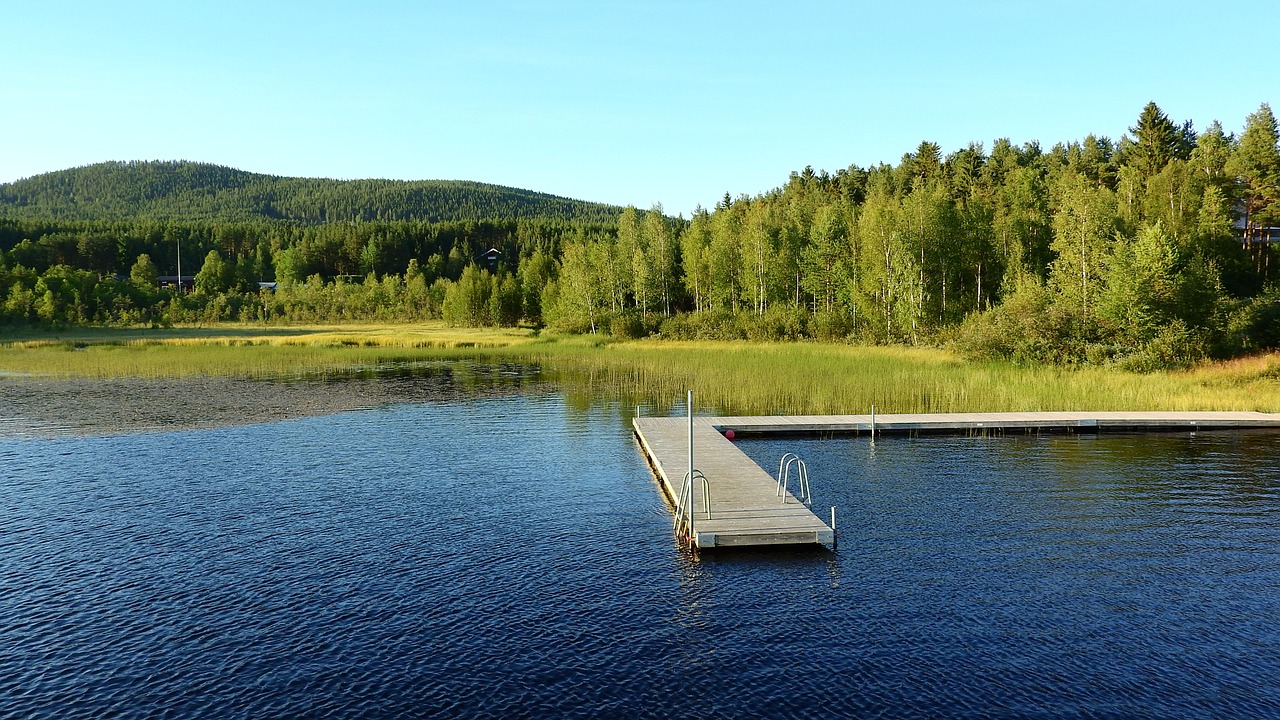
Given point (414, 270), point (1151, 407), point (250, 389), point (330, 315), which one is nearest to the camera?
point (1151, 407)

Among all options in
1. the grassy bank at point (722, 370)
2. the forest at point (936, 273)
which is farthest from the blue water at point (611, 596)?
the forest at point (936, 273)

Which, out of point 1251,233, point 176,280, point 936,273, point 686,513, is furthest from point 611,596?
point 176,280

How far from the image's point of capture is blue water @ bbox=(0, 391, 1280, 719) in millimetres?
11898

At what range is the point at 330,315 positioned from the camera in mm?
130750

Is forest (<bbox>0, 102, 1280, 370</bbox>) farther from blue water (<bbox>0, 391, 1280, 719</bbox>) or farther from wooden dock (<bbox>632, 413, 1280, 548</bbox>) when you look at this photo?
blue water (<bbox>0, 391, 1280, 719</bbox>)

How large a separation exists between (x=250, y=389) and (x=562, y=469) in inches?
1228

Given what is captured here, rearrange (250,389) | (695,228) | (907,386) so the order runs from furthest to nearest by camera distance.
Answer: (695,228) → (250,389) → (907,386)

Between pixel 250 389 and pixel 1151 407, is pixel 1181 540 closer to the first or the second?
pixel 1151 407

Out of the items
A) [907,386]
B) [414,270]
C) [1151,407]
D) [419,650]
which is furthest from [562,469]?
[414,270]

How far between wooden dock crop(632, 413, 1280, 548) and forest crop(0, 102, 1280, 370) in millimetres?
11832

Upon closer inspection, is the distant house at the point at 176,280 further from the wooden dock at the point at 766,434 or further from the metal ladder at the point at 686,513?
the metal ladder at the point at 686,513

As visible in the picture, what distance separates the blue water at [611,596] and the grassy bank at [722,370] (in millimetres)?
11884

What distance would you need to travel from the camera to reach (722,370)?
176 ft

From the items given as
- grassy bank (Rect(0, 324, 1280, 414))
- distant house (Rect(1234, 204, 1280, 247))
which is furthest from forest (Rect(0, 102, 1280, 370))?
grassy bank (Rect(0, 324, 1280, 414))
